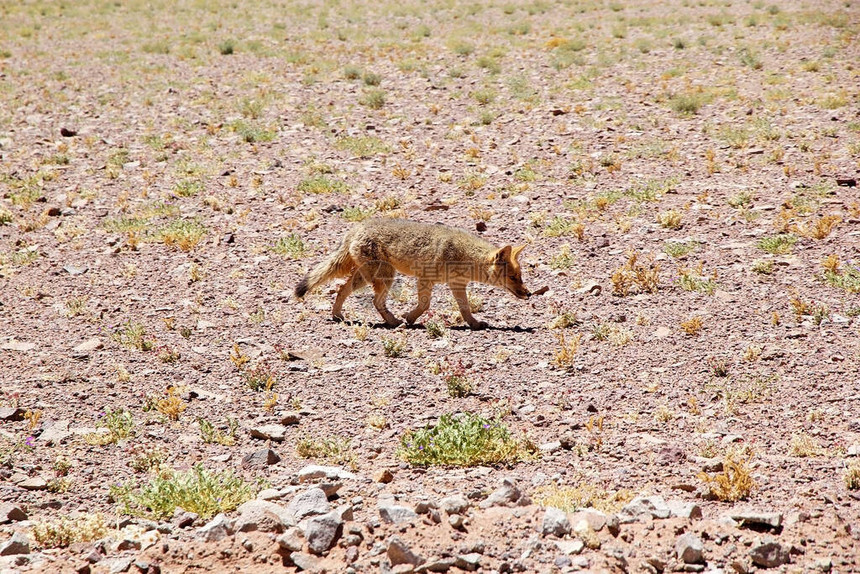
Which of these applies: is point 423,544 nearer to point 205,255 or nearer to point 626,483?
point 626,483

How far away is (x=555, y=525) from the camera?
221 inches

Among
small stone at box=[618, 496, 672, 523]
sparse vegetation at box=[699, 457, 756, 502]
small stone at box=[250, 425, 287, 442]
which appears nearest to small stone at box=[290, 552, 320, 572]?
small stone at box=[618, 496, 672, 523]

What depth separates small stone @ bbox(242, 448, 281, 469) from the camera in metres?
7.18

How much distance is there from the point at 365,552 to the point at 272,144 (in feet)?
46.2

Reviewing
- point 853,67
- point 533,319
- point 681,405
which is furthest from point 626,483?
point 853,67

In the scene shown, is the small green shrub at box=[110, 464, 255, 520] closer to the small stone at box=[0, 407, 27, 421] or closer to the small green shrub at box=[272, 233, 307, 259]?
the small stone at box=[0, 407, 27, 421]

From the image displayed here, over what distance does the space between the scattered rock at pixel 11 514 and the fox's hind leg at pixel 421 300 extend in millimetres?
5423

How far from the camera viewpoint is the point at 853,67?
2119 centimetres

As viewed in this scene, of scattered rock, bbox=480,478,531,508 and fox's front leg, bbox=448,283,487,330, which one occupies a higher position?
scattered rock, bbox=480,478,531,508

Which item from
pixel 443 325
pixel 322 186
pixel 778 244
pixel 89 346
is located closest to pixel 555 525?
pixel 443 325

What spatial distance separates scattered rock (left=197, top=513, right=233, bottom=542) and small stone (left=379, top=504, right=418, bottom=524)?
1.09 metres

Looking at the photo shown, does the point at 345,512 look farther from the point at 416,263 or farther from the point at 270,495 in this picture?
the point at 416,263

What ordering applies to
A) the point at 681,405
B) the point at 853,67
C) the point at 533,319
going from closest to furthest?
the point at 681,405 → the point at 533,319 → the point at 853,67

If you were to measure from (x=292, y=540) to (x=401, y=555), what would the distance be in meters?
0.81
